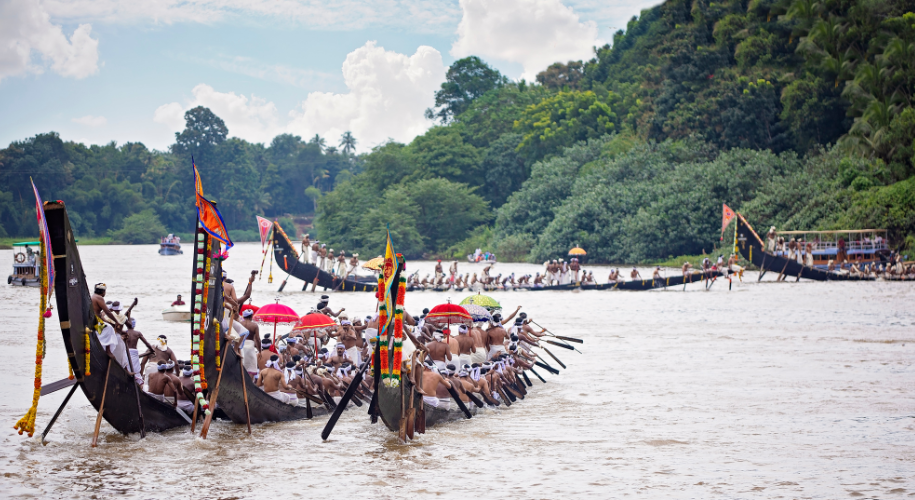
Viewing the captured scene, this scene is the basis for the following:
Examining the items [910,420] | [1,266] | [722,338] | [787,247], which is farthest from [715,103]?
[1,266]

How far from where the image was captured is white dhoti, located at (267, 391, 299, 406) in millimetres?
10852

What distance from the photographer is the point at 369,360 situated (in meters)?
11.1

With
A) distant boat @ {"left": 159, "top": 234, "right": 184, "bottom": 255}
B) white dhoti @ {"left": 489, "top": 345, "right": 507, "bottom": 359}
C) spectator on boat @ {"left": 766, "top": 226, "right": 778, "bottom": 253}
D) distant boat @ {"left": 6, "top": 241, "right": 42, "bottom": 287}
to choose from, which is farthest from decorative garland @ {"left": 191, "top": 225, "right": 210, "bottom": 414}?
distant boat @ {"left": 159, "top": 234, "right": 184, "bottom": 255}

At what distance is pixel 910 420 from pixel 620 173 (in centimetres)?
3745

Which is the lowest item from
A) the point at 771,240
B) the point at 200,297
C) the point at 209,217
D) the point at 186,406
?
the point at 186,406

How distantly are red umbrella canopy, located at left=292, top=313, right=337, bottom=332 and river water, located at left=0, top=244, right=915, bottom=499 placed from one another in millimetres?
1705

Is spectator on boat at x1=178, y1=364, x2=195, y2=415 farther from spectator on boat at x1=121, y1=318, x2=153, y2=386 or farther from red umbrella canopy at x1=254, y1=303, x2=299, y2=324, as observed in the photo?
red umbrella canopy at x1=254, y1=303, x2=299, y2=324

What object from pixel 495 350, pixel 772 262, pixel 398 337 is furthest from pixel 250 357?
pixel 772 262

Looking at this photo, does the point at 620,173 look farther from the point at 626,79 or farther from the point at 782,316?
the point at 782,316

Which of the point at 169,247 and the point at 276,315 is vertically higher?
the point at 169,247

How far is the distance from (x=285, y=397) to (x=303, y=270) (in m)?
20.4

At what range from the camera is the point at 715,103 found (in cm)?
4184

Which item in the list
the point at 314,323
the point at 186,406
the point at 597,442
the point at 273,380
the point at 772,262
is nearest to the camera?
the point at 597,442

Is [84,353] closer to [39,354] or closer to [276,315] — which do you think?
[39,354]
